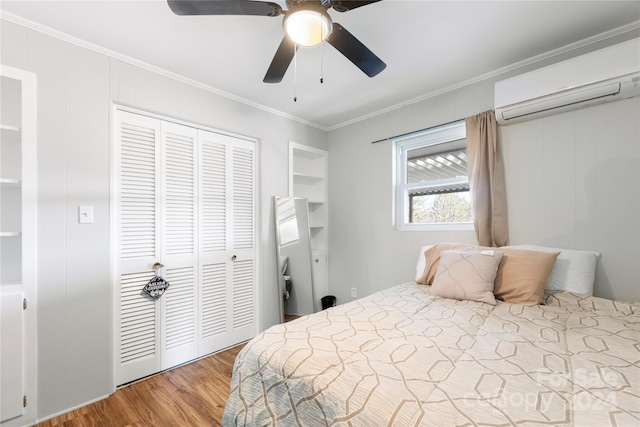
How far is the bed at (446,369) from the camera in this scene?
800 mm

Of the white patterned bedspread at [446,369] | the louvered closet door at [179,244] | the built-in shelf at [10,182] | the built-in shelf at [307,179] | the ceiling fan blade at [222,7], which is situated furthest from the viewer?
the built-in shelf at [307,179]

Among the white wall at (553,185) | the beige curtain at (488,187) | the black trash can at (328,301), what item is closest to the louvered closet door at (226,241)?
the black trash can at (328,301)

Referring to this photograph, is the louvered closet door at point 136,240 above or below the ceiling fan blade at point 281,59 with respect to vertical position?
below

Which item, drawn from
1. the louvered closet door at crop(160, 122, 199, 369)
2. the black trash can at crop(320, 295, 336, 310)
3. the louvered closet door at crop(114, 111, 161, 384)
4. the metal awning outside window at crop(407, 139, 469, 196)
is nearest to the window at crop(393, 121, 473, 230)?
the metal awning outside window at crop(407, 139, 469, 196)

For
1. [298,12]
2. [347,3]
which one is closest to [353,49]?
[347,3]

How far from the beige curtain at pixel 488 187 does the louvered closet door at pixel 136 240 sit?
2758mm

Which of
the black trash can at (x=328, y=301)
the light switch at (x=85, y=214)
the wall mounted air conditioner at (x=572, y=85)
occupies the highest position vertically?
the wall mounted air conditioner at (x=572, y=85)

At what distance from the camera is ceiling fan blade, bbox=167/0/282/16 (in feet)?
4.05

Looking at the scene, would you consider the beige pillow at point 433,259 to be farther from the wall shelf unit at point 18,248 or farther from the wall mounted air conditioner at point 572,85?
the wall shelf unit at point 18,248

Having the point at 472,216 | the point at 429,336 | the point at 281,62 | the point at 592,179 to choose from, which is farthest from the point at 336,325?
the point at 592,179

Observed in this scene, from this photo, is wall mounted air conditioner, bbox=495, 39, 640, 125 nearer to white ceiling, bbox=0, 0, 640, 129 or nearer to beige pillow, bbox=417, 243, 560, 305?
white ceiling, bbox=0, 0, 640, 129

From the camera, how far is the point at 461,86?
256cm

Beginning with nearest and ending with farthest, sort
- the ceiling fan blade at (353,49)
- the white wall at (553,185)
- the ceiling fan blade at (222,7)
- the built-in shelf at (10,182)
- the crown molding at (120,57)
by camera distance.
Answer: the ceiling fan blade at (222,7) < the ceiling fan blade at (353,49) < the built-in shelf at (10,182) < the crown molding at (120,57) < the white wall at (553,185)

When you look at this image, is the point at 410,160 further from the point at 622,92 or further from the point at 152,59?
the point at 152,59
